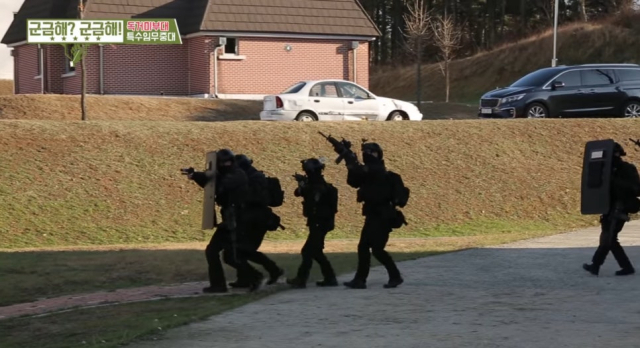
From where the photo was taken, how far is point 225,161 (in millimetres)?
11836

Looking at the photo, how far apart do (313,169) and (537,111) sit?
16.1 meters

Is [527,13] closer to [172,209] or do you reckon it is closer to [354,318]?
[172,209]

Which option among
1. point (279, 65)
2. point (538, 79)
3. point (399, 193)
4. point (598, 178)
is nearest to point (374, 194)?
point (399, 193)

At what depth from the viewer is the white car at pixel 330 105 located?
26562 millimetres

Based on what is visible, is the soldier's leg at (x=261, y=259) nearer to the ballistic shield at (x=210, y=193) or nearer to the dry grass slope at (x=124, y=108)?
the ballistic shield at (x=210, y=193)

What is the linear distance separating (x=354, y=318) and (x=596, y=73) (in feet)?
61.2

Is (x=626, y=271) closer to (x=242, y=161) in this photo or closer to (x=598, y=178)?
(x=598, y=178)

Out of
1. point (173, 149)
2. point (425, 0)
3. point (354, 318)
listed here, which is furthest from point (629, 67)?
point (425, 0)

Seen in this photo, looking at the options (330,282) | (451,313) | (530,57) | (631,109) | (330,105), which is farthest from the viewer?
(530,57)

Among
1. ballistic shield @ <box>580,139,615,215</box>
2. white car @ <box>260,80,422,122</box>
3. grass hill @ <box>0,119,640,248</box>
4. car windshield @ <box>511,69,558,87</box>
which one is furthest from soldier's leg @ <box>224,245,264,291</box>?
car windshield @ <box>511,69,558,87</box>

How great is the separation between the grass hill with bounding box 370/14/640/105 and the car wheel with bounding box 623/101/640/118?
28.4m

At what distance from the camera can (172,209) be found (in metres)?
20.6

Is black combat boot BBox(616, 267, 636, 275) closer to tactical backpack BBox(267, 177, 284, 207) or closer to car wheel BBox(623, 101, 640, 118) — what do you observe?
tactical backpack BBox(267, 177, 284, 207)

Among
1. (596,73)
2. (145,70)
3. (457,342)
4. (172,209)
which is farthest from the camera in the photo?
(145,70)
